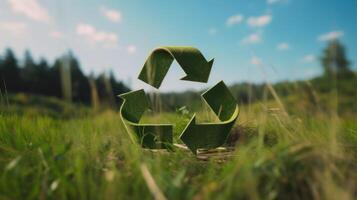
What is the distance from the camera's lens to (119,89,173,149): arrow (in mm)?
2010

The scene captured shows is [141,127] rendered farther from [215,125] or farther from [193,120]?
[215,125]

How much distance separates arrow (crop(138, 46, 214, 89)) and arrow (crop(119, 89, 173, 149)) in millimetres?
130

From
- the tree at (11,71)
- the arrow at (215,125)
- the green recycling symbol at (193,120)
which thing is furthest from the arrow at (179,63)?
the tree at (11,71)

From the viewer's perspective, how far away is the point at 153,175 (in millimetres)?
1332

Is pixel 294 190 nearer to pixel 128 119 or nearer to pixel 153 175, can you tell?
pixel 153 175

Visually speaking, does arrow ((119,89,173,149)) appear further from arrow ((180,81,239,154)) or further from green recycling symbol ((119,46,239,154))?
arrow ((180,81,239,154))

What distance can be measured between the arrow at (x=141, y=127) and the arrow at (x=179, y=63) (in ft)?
0.43

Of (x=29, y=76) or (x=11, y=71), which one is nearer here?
(x=11, y=71)

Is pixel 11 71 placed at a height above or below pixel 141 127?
above

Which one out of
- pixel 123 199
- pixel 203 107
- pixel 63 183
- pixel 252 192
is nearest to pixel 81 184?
pixel 63 183

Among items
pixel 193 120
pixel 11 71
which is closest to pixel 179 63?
pixel 193 120

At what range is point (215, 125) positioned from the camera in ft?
6.57

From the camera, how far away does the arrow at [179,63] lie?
6.98 ft

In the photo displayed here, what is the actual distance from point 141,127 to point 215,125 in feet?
1.38
